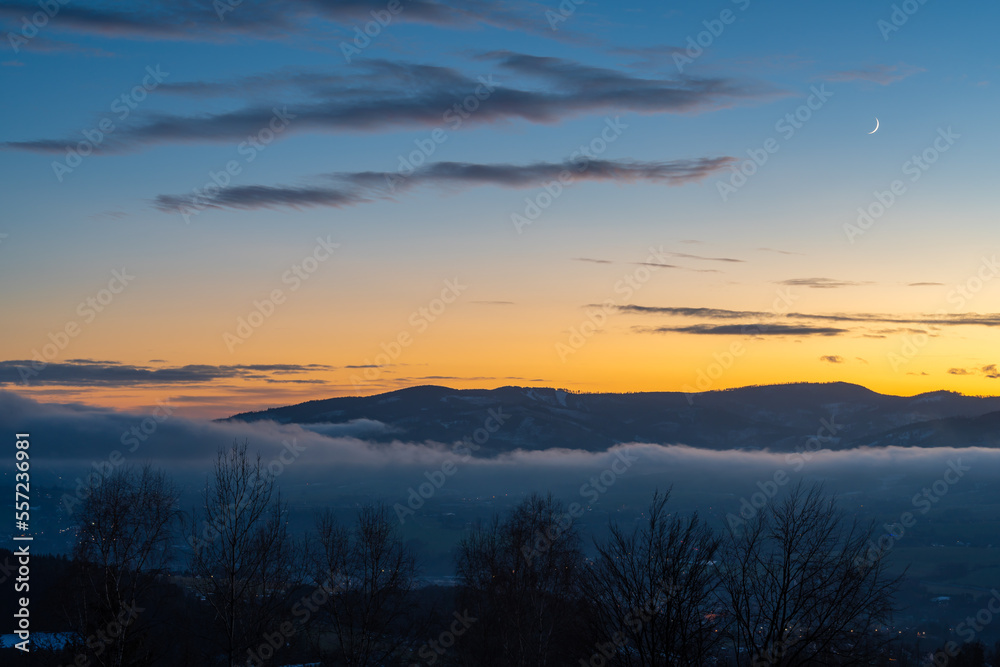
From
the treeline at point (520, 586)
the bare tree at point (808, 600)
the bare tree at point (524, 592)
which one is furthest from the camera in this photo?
the bare tree at point (524, 592)

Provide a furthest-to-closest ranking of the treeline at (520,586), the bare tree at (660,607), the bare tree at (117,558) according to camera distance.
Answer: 1. the bare tree at (117,558)
2. the treeline at (520,586)
3. the bare tree at (660,607)

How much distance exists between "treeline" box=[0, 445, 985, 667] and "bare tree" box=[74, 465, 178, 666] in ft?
0.29

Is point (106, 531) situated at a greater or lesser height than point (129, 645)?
greater

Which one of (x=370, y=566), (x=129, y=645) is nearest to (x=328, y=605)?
(x=370, y=566)

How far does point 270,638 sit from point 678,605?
2004 centimetres

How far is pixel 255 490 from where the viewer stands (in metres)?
32.7

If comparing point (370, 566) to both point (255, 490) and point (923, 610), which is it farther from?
point (923, 610)

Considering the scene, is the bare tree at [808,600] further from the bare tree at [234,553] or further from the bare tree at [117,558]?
the bare tree at [117,558]

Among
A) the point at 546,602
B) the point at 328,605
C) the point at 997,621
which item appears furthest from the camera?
the point at 997,621

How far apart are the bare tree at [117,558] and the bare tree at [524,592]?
18257 millimetres

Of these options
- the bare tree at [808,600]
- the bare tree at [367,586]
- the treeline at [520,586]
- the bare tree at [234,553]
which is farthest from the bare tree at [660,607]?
the bare tree at [234,553]

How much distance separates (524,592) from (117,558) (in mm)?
22171

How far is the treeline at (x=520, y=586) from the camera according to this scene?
23.6 m

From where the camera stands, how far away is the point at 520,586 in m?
47.5
